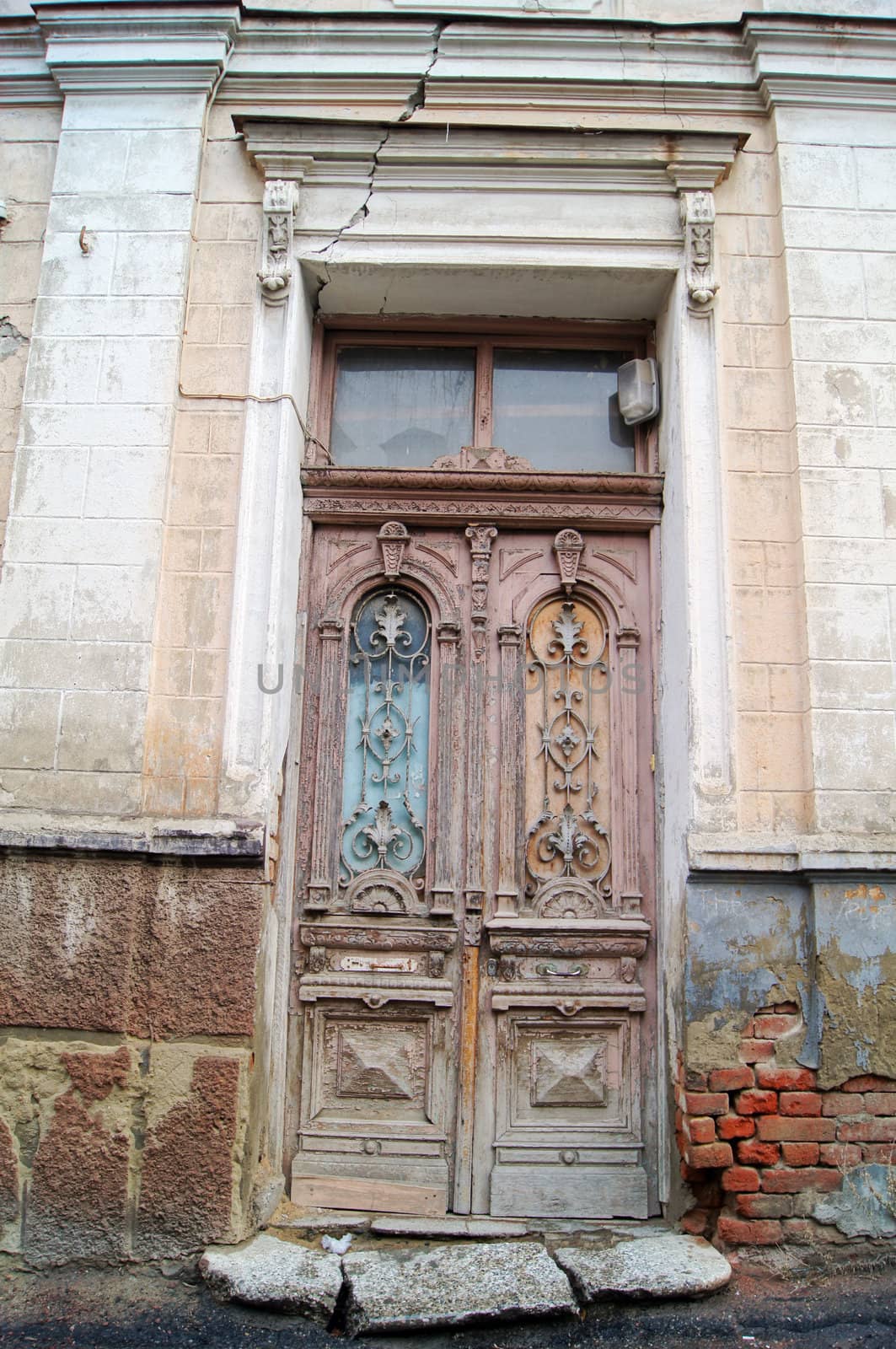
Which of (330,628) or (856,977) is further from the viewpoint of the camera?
(330,628)

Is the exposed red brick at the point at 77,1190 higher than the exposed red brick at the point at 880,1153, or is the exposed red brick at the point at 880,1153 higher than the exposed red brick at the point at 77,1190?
the exposed red brick at the point at 880,1153

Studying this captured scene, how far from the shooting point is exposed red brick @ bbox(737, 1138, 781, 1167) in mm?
3514

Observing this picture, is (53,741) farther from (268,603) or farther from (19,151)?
(19,151)

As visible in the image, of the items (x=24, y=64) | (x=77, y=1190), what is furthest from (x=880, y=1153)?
(x=24, y=64)

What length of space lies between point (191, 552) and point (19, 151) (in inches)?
81.5

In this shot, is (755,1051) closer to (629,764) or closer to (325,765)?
(629,764)

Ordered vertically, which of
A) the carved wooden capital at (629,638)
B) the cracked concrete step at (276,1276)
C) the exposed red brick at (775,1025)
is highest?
the carved wooden capital at (629,638)

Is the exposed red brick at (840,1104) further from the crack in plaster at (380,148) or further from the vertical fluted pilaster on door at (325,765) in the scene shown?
the crack in plaster at (380,148)

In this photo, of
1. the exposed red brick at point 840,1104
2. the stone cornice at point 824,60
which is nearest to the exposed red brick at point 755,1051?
the exposed red brick at point 840,1104

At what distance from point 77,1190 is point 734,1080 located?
227cm

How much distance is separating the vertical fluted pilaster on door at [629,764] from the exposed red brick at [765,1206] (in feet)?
3.49

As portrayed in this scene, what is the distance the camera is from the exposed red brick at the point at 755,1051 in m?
3.59

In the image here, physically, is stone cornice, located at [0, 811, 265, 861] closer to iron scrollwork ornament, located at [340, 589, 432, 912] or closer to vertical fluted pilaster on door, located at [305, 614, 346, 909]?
vertical fluted pilaster on door, located at [305, 614, 346, 909]

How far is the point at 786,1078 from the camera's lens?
3.56 m
